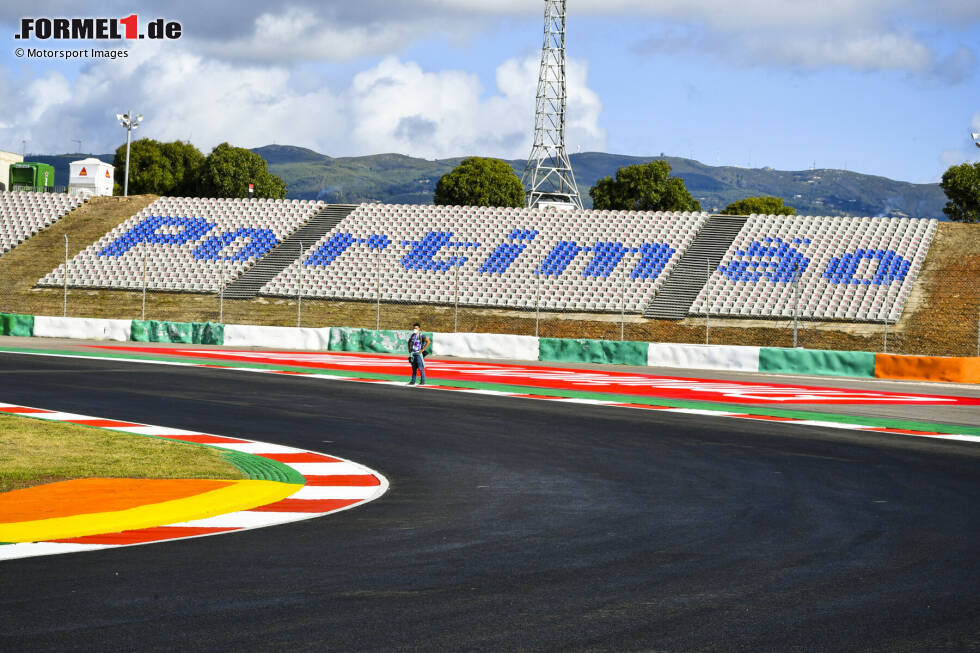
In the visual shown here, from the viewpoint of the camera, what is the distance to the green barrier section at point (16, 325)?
4106cm

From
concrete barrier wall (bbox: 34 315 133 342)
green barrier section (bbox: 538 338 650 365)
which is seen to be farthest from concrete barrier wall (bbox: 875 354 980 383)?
concrete barrier wall (bbox: 34 315 133 342)

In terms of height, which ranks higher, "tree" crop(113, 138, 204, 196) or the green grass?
"tree" crop(113, 138, 204, 196)

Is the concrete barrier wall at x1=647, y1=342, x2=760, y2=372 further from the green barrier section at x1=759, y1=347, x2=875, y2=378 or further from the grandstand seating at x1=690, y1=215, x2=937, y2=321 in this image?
the grandstand seating at x1=690, y1=215, x2=937, y2=321

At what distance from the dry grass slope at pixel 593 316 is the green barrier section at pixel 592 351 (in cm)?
567

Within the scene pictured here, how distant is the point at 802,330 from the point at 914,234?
11.2 m

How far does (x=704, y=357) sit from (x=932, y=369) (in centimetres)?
634

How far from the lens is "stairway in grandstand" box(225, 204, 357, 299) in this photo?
4988 centimetres

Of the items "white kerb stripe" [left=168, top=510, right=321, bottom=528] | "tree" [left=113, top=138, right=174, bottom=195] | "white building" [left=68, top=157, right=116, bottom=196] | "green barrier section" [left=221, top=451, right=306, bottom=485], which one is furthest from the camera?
"tree" [left=113, top=138, right=174, bottom=195]

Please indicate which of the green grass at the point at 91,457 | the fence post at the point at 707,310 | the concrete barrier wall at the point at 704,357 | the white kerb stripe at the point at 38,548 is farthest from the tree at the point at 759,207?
the white kerb stripe at the point at 38,548

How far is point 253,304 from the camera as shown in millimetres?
48000

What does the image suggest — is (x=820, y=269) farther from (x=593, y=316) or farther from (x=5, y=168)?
(x=5, y=168)

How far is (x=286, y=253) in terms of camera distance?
175 feet

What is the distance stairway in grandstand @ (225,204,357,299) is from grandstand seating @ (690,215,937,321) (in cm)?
1855

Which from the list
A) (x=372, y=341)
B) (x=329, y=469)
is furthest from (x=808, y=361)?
(x=329, y=469)
